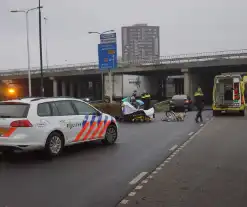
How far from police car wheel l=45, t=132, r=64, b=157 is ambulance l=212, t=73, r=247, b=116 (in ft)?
56.6

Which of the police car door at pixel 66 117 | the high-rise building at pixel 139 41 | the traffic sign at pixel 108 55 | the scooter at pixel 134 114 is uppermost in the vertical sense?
the high-rise building at pixel 139 41

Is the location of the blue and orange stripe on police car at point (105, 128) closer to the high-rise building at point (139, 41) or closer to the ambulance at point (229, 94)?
the ambulance at point (229, 94)

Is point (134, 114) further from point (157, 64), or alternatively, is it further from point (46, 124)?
point (157, 64)

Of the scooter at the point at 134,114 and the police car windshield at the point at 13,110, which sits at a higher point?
the police car windshield at the point at 13,110

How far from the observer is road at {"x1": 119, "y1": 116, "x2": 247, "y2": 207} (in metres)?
5.98

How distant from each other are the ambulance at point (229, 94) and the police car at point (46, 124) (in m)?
15.6

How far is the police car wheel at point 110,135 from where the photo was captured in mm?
12383

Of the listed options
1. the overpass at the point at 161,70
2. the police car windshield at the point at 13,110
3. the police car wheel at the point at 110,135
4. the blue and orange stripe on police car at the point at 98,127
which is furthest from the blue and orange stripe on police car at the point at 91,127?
the overpass at the point at 161,70

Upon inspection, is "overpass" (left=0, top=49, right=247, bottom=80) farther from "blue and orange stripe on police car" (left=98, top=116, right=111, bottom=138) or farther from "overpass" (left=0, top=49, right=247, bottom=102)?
"blue and orange stripe on police car" (left=98, top=116, right=111, bottom=138)

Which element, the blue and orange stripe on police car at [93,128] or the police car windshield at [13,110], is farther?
the blue and orange stripe on police car at [93,128]

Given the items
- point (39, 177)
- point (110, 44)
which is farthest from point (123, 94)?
point (39, 177)

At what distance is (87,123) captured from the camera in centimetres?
1130

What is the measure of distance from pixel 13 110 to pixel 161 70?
45.2 meters

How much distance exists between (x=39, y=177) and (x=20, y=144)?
1.76 meters
